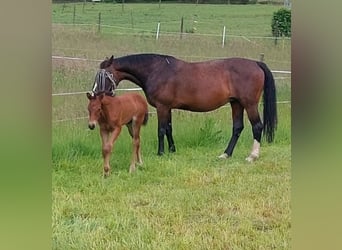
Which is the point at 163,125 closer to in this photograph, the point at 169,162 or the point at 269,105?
the point at 169,162

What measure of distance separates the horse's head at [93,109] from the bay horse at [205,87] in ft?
0.30

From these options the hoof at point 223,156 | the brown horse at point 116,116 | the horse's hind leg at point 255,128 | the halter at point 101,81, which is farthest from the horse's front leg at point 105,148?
the horse's hind leg at point 255,128

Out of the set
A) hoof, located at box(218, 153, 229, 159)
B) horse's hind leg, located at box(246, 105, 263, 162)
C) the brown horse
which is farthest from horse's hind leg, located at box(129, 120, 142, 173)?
horse's hind leg, located at box(246, 105, 263, 162)

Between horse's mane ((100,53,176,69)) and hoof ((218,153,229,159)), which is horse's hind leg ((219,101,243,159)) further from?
horse's mane ((100,53,176,69))

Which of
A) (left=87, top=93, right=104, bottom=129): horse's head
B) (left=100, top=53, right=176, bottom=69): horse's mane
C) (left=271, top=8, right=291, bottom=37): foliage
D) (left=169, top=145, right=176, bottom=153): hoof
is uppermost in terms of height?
(left=271, top=8, right=291, bottom=37): foliage

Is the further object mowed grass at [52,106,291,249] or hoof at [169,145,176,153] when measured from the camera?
hoof at [169,145,176,153]

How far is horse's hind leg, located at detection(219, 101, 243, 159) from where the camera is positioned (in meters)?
1.73

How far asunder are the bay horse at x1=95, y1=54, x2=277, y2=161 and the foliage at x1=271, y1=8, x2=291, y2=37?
0.39 ft

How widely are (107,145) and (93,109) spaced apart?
0.41ft

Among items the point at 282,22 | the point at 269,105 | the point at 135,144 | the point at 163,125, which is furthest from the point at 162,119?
the point at 282,22

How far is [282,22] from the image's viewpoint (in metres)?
1.68

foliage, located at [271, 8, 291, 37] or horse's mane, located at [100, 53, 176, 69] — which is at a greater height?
foliage, located at [271, 8, 291, 37]
